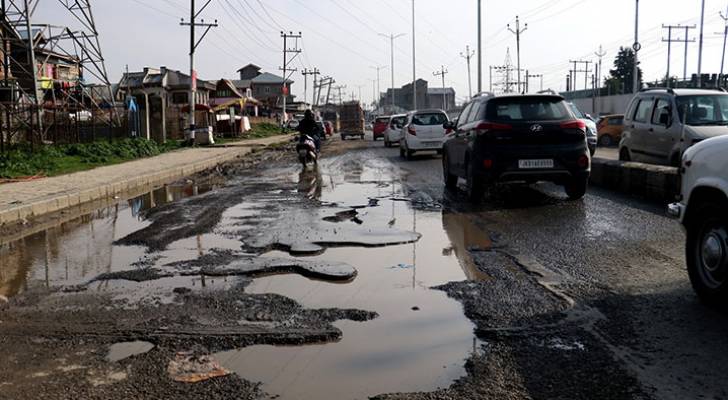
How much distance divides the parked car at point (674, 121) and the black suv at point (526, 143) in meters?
2.47

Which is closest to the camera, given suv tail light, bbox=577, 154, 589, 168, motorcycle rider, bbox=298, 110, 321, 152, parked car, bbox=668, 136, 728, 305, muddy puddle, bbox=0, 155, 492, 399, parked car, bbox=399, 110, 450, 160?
muddy puddle, bbox=0, 155, 492, 399

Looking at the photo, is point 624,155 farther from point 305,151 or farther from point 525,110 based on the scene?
point 305,151

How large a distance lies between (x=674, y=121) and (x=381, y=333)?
9488 mm

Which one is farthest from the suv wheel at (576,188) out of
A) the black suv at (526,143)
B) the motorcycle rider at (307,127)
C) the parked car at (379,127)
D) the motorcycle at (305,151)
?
the parked car at (379,127)

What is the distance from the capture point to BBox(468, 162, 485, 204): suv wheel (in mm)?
10461

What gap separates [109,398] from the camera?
11.3 feet

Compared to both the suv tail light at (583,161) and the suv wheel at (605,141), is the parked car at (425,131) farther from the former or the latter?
the suv wheel at (605,141)

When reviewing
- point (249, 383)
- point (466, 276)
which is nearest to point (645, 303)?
point (466, 276)

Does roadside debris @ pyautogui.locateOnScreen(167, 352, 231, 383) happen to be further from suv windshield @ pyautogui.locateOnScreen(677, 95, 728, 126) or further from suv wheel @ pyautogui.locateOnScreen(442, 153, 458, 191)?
suv windshield @ pyautogui.locateOnScreen(677, 95, 728, 126)

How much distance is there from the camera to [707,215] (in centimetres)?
494

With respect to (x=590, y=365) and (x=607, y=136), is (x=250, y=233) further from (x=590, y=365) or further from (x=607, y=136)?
(x=607, y=136)

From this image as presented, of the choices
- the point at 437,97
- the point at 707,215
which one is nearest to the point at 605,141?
the point at 707,215

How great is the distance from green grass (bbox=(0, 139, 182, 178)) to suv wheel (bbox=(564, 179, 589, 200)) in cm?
1230

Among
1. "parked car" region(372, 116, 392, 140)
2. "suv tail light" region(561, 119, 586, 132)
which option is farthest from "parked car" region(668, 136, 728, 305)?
"parked car" region(372, 116, 392, 140)
